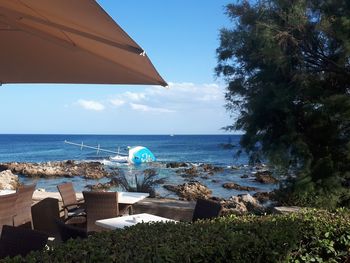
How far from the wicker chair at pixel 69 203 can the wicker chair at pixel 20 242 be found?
3176mm

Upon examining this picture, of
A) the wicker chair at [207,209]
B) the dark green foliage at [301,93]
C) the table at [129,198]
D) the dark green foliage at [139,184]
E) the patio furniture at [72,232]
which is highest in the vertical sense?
the dark green foliage at [301,93]

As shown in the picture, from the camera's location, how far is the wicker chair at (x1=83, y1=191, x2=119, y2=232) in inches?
220

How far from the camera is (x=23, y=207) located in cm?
552

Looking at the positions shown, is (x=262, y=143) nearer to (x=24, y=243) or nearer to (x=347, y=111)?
(x=347, y=111)

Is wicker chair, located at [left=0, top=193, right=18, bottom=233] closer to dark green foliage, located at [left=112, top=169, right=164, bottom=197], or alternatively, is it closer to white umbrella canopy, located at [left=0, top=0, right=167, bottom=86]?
white umbrella canopy, located at [left=0, top=0, right=167, bottom=86]

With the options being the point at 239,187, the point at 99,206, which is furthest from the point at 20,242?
the point at 239,187

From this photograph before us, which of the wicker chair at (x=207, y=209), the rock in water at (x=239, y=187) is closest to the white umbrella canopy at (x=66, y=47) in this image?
the wicker chair at (x=207, y=209)

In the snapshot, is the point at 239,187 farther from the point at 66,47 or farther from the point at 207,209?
the point at 66,47

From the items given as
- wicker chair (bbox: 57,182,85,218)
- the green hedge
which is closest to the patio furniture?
the green hedge

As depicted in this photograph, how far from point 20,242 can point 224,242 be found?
1514mm

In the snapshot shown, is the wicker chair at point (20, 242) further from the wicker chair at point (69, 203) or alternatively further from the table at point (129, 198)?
the wicker chair at point (69, 203)

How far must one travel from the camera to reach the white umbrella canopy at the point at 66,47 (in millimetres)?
3184

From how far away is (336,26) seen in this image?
24.3 feet

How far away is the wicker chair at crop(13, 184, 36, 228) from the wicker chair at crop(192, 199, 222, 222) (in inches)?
84.8
